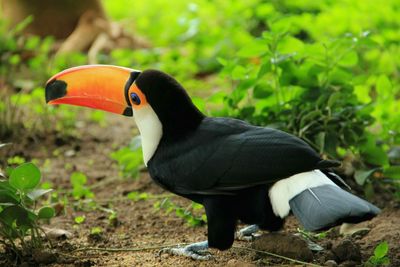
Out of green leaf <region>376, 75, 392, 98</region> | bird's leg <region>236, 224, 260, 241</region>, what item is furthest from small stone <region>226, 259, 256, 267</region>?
green leaf <region>376, 75, 392, 98</region>

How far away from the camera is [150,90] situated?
12.2 feet

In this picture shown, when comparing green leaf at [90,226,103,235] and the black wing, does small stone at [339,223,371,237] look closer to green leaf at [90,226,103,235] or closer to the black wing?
the black wing

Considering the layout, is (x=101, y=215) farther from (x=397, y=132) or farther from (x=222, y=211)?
(x=397, y=132)

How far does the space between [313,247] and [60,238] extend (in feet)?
4.21

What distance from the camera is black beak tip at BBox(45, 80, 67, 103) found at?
393 cm

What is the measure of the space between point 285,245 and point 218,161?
49 cm

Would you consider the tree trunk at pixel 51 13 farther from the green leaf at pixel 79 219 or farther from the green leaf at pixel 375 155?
the green leaf at pixel 375 155

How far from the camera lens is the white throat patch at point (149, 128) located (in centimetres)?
376

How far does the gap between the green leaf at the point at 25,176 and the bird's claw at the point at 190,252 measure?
2.32ft

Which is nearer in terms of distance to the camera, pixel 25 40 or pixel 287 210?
pixel 287 210

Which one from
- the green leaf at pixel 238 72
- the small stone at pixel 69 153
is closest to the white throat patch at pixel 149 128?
the green leaf at pixel 238 72

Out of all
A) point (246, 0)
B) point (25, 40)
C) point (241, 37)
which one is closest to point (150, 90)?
point (241, 37)

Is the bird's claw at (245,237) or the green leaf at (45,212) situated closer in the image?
the green leaf at (45,212)

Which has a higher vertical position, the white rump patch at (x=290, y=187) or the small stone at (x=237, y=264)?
the white rump patch at (x=290, y=187)
